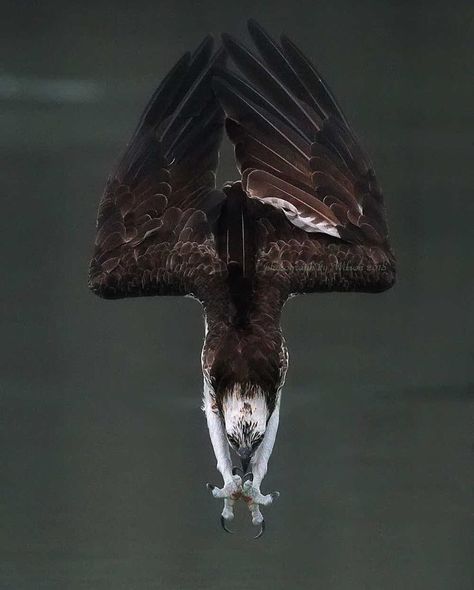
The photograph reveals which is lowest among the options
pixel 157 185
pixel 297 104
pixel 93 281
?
pixel 93 281

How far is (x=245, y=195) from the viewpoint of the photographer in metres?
2.08

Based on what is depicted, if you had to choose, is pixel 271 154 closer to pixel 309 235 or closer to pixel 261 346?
pixel 309 235

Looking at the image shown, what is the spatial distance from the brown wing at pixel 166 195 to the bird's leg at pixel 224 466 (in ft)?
0.68

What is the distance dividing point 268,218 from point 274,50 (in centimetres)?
28

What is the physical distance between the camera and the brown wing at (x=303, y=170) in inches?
81.7

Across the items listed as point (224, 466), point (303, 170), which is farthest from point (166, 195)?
point (224, 466)

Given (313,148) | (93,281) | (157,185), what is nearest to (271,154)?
(313,148)

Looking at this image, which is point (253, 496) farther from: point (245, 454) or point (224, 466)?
point (245, 454)

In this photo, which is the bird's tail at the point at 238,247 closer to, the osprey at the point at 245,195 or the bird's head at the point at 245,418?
the osprey at the point at 245,195

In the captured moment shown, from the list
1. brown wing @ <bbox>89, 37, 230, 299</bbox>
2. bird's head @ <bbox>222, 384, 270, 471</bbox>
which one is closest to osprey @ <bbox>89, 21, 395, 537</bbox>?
brown wing @ <bbox>89, 37, 230, 299</bbox>

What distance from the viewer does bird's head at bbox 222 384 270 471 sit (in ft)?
5.91

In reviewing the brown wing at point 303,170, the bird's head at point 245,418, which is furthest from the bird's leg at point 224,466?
the brown wing at point 303,170

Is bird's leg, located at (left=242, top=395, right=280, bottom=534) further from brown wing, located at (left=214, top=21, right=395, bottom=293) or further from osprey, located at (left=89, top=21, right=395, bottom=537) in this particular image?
brown wing, located at (left=214, top=21, right=395, bottom=293)

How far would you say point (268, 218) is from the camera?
206 cm
